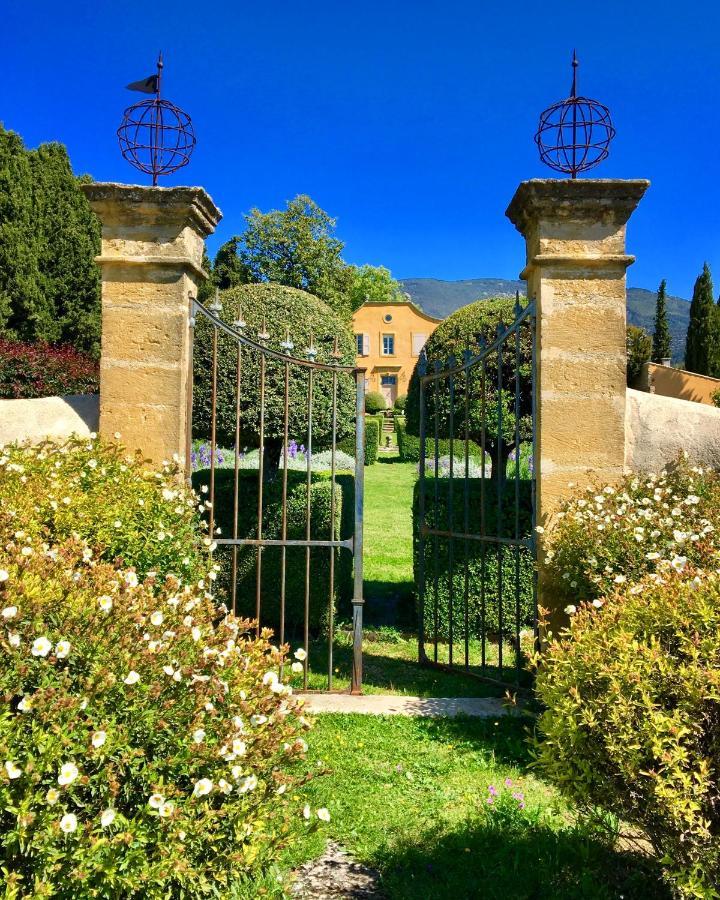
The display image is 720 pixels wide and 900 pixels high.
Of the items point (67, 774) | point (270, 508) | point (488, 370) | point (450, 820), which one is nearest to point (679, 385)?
point (488, 370)

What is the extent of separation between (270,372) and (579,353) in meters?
3.59

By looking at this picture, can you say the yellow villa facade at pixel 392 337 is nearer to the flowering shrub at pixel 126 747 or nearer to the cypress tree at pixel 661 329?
the cypress tree at pixel 661 329

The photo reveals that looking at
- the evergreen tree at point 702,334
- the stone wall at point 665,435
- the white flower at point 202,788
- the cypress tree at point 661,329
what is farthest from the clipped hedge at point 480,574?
the cypress tree at point 661,329

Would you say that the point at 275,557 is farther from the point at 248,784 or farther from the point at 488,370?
the point at 248,784

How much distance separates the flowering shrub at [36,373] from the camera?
10500 mm

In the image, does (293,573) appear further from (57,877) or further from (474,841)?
(57,877)

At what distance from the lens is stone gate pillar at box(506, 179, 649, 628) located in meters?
4.34

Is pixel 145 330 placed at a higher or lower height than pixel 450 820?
higher

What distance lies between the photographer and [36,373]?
35.4ft

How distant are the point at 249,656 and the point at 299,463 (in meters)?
13.2

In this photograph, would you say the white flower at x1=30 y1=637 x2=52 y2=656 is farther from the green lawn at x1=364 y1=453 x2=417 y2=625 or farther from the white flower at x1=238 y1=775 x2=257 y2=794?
the green lawn at x1=364 y1=453 x2=417 y2=625

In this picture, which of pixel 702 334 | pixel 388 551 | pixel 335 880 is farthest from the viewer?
pixel 702 334

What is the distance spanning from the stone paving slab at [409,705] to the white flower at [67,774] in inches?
103

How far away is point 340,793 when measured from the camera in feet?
10.7
